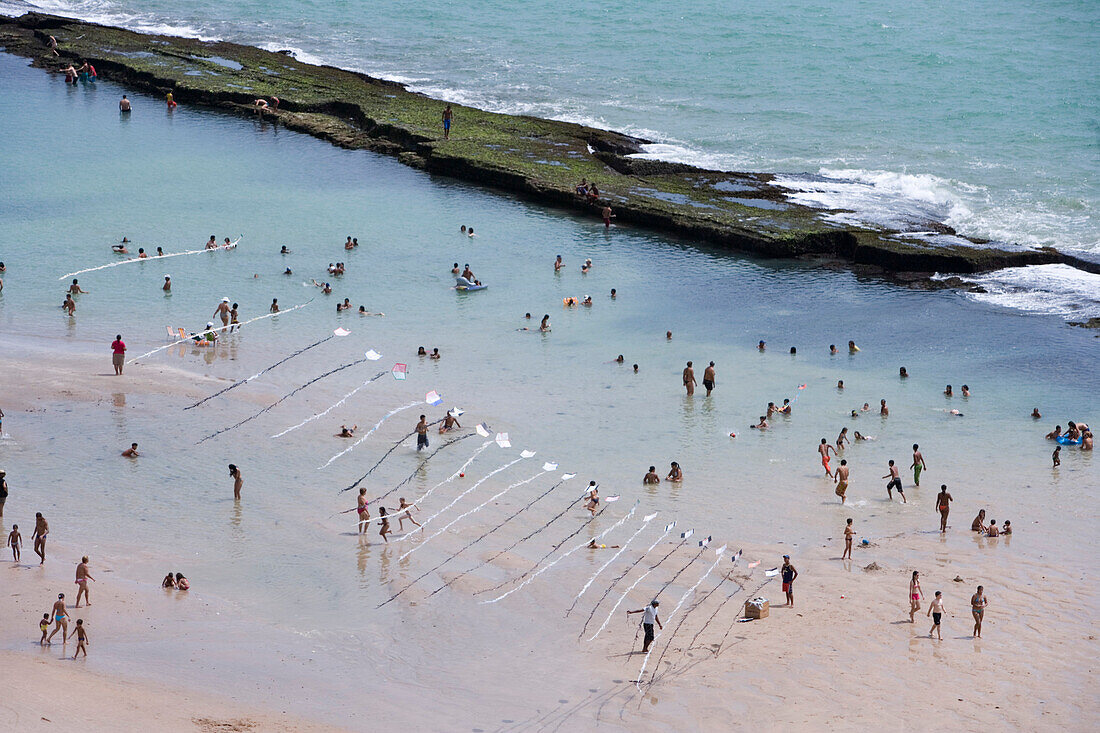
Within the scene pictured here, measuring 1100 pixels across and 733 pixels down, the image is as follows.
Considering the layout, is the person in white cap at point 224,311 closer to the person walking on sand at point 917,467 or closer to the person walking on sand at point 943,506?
the person walking on sand at point 917,467

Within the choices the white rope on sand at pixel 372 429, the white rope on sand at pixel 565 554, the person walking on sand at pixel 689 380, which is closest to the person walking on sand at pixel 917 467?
the white rope on sand at pixel 565 554

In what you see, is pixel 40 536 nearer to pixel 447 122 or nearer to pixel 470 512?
pixel 470 512

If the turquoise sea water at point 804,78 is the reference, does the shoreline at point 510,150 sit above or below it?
below

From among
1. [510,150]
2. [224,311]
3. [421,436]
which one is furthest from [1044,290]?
[224,311]

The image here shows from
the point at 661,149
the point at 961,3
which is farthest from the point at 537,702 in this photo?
the point at 961,3

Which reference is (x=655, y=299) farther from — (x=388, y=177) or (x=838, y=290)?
(x=388, y=177)

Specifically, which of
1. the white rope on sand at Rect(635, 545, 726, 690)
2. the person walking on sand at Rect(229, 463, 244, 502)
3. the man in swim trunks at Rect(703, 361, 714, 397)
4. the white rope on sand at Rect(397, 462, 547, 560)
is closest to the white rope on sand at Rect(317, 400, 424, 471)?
the person walking on sand at Rect(229, 463, 244, 502)
